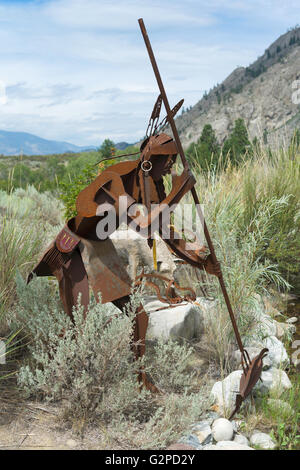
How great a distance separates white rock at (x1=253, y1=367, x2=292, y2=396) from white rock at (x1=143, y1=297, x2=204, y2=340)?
31.4 inches

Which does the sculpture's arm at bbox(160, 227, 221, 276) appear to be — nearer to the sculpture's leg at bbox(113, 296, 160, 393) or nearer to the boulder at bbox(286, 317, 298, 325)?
the sculpture's leg at bbox(113, 296, 160, 393)

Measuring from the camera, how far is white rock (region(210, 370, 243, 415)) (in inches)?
105

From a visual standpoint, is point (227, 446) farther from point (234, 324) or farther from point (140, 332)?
point (140, 332)

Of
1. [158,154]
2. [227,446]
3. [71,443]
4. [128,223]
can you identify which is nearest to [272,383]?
[227,446]

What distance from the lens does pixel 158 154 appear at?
2.38 m

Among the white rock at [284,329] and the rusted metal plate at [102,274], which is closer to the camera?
the rusted metal plate at [102,274]

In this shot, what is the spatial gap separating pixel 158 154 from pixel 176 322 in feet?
5.48

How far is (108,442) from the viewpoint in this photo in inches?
92.3

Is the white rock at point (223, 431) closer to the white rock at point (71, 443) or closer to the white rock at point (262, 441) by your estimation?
the white rock at point (262, 441)

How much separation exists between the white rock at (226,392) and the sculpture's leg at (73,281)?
107 cm

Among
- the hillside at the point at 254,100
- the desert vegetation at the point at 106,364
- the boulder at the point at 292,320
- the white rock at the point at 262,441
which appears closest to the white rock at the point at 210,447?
the desert vegetation at the point at 106,364

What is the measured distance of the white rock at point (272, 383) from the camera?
284cm
